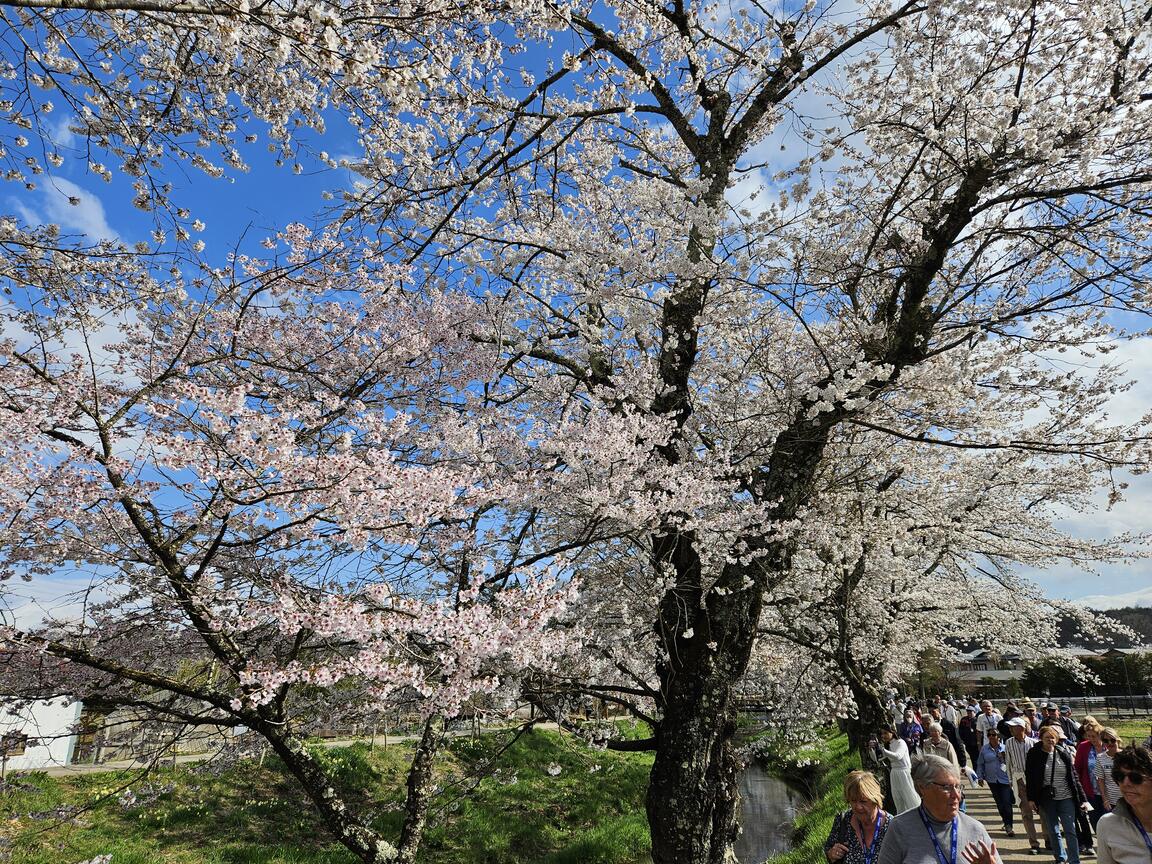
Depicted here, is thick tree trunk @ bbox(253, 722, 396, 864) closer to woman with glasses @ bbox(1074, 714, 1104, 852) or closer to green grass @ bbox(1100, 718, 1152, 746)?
woman with glasses @ bbox(1074, 714, 1104, 852)

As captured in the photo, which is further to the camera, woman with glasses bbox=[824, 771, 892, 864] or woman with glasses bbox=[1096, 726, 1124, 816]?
woman with glasses bbox=[1096, 726, 1124, 816]

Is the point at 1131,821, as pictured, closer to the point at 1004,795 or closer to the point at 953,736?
the point at 1004,795

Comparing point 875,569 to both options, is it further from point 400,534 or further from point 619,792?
point 400,534

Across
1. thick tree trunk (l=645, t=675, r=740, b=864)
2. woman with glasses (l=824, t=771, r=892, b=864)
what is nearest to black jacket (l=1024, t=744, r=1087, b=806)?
thick tree trunk (l=645, t=675, r=740, b=864)

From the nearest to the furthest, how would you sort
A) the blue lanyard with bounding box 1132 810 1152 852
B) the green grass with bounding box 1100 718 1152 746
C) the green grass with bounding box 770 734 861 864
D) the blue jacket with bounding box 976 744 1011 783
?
the blue lanyard with bounding box 1132 810 1152 852 < the blue jacket with bounding box 976 744 1011 783 < the green grass with bounding box 770 734 861 864 < the green grass with bounding box 1100 718 1152 746

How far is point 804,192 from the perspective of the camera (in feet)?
20.9

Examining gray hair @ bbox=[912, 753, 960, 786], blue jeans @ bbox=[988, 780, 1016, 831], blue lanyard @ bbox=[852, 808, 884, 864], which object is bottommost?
blue jeans @ bbox=[988, 780, 1016, 831]

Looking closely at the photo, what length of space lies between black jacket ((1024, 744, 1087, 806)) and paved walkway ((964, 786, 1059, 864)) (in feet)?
2.43

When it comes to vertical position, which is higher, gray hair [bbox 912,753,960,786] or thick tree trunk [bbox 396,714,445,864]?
gray hair [bbox 912,753,960,786]

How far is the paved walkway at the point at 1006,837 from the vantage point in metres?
7.48

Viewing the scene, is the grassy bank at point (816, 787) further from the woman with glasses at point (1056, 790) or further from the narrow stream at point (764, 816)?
the woman with glasses at point (1056, 790)

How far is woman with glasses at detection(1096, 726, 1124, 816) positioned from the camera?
6.41 m

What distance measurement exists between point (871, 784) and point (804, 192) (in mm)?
5113

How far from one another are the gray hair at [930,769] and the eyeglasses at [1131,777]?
3.70 ft
